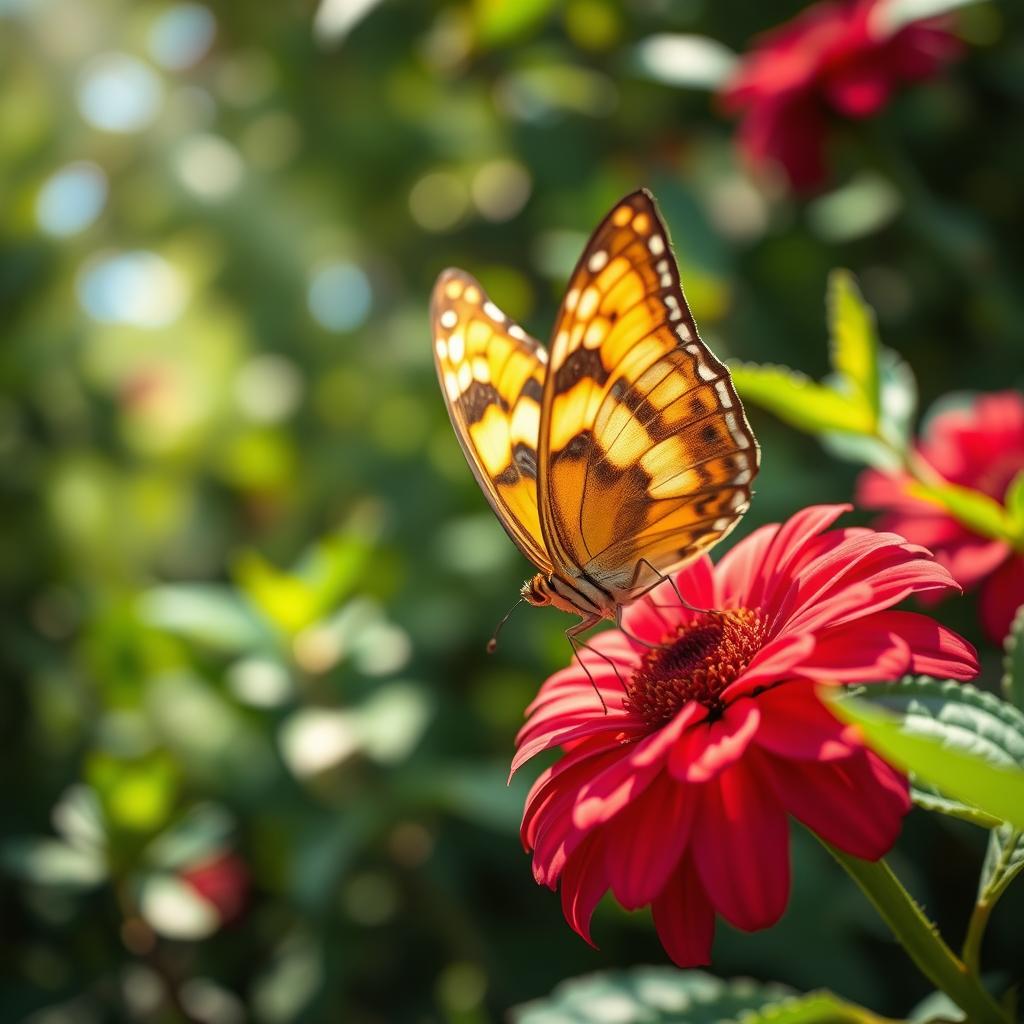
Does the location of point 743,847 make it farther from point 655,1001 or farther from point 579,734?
point 655,1001

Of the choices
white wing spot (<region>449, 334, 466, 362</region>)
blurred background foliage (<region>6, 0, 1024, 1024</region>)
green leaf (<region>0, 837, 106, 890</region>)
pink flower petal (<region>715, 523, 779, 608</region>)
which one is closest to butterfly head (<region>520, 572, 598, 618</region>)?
pink flower petal (<region>715, 523, 779, 608</region>)

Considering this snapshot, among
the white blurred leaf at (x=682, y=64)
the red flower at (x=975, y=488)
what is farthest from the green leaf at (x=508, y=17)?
the red flower at (x=975, y=488)

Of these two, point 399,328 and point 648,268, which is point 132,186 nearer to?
point 399,328

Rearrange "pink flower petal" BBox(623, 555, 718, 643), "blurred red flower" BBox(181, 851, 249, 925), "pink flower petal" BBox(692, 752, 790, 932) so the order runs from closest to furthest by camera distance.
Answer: "pink flower petal" BBox(692, 752, 790, 932) → "pink flower petal" BBox(623, 555, 718, 643) → "blurred red flower" BBox(181, 851, 249, 925)

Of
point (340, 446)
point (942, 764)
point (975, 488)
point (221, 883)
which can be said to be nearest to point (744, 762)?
point (942, 764)

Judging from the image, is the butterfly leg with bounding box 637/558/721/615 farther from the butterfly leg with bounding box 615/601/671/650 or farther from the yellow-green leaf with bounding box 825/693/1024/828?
the yellow-green leaf with bounding box 825/693/1024/828
